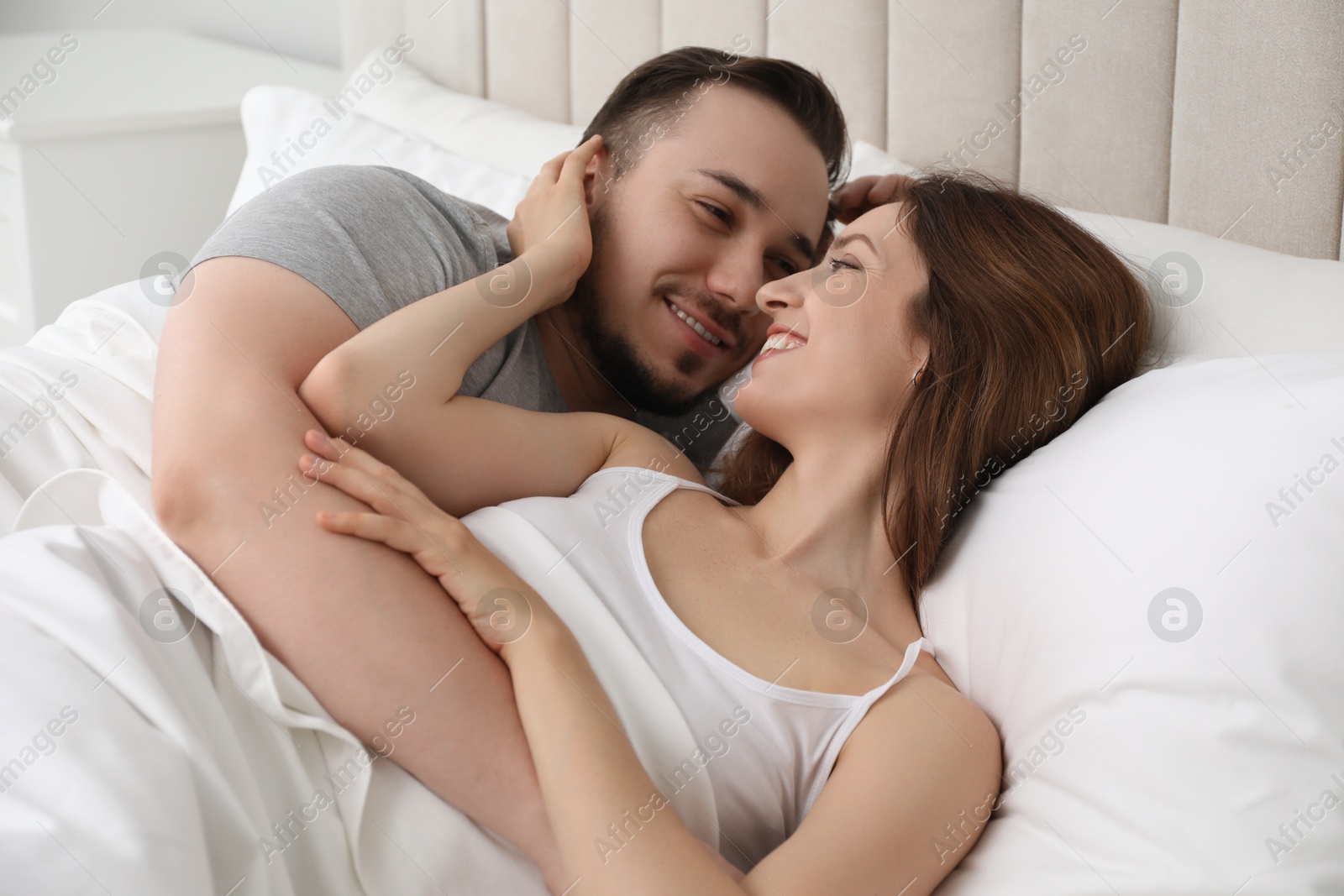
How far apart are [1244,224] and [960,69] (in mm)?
491

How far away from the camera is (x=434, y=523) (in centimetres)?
89

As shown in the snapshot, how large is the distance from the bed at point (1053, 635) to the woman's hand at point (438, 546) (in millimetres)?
72

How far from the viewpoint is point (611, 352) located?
1.35 m

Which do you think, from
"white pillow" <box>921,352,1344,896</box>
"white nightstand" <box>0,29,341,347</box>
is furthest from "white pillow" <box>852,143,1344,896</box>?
"white nightstand" <box>0,29,341,347</box>

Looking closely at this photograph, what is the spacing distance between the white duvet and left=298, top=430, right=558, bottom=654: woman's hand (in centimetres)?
7

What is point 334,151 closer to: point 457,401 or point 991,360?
point 457,401

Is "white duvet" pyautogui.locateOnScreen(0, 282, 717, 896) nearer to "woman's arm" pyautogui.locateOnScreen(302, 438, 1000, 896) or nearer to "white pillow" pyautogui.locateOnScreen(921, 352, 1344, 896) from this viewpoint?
"woman's arm" pyautogui.locateOnScreen(302, 438, 1000, 896)

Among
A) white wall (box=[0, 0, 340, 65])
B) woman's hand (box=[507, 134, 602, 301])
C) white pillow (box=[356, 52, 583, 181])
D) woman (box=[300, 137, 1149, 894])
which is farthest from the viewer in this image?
white wall (box=[0, 0, 340, 65])

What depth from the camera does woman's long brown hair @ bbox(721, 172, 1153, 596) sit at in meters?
1.07

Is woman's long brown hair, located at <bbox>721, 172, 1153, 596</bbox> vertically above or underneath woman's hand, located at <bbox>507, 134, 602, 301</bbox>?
underneath

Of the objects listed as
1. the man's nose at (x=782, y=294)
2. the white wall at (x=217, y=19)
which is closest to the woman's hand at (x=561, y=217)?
the man's nose at (x=782, y=294)

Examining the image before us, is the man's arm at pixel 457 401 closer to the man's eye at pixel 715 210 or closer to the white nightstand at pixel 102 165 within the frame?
the man's eye at pixel 715 210

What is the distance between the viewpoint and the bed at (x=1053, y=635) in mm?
702

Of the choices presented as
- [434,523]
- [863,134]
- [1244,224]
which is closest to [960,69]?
[863,134]
